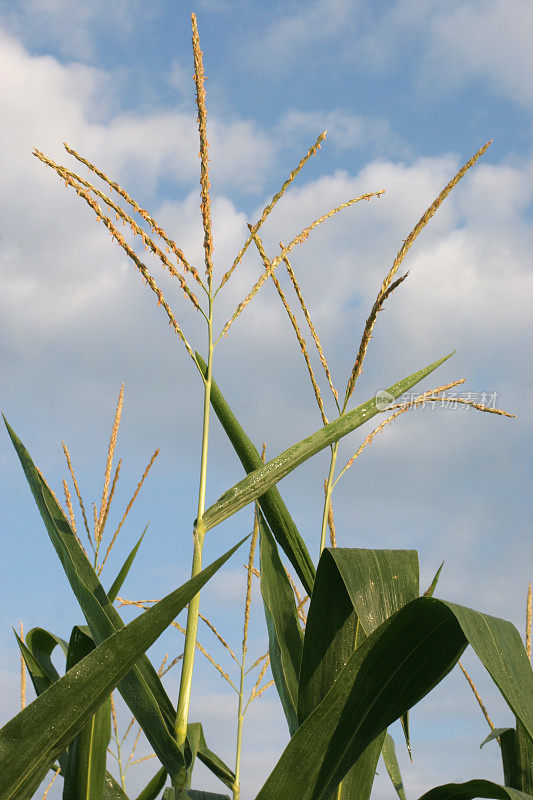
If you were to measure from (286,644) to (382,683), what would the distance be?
41cm

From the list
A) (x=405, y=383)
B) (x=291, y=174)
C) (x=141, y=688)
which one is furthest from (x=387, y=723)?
(x=291, y=174)

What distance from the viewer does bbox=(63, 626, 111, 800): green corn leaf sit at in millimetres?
1034

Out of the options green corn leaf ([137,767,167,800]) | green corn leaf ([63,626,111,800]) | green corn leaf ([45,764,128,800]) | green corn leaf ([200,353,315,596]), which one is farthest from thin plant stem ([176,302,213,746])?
green corn leaf ([137,767,167,800])

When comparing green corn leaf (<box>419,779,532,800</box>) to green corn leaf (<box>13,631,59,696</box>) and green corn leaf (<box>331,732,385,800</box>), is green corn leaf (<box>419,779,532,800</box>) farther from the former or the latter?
green corn leaf (<box>13,631,59,696</box>)

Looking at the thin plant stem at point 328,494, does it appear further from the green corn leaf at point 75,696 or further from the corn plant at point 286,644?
the green corn leaf at point 75,696

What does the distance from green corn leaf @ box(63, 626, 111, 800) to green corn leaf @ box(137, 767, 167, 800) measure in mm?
496

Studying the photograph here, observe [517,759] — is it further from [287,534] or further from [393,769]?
[287,534]

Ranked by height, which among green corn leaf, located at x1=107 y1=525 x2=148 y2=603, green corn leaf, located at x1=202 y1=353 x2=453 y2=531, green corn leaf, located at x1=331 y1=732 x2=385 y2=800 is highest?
green corn leaf, located at x1=202 y1=353 x2=453 y2=531

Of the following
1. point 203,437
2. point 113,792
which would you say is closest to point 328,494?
point 203,437

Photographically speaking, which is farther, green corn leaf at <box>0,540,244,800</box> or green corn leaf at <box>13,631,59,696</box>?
green corn leaf at <box>13,631,59,696</box>

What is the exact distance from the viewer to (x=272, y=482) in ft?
3.64

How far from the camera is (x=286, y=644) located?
1247mm

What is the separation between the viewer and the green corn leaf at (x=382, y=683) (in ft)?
2.69

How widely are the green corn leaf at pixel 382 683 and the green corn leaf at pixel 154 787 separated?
2.45ft
